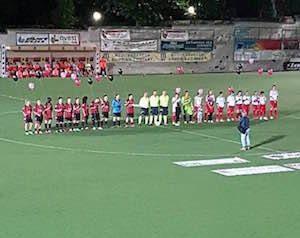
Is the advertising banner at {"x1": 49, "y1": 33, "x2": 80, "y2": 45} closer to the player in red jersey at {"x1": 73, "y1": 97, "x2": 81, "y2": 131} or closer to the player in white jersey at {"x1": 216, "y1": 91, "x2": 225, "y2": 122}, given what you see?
the player in white jersey at {"x1": 216, "y1": 91, "x2": 225, "y2": 122}

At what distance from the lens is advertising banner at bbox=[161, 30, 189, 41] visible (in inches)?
2167

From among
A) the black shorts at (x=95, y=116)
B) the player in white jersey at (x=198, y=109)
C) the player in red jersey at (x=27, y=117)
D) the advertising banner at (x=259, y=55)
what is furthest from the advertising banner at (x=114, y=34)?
the player in red jersey at (x=27, y=117)

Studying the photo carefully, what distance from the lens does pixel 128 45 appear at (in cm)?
5338

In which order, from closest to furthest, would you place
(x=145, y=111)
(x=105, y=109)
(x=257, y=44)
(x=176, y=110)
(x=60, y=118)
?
(x=60, y=118) < (x=105, y=109) < (x=176, y=110) < (x=145, y=111) < (x=257, y=44)

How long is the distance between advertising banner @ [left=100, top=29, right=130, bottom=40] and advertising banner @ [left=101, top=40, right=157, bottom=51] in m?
0.31

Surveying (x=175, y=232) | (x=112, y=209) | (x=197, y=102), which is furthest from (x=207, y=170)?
(x=197, y=102)

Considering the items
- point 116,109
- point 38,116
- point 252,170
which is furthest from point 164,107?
point 252,170

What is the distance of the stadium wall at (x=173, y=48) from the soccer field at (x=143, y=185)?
64.6ft

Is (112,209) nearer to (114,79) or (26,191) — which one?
(26,191)

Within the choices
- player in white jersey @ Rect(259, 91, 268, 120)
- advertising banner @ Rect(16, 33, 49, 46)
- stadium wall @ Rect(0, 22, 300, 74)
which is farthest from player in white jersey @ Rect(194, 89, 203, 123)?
advertising banner @ Rect(16, 33, 49, 46)

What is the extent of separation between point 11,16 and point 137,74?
12.2 m

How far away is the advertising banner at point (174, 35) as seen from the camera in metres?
55.0

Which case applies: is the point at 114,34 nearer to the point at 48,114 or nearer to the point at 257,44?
the point at 257,44

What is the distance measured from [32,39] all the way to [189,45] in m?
13.8
